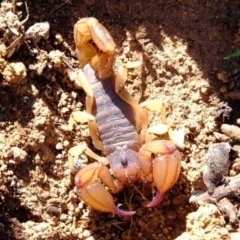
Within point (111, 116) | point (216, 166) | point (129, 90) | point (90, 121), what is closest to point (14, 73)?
point (90, 121)

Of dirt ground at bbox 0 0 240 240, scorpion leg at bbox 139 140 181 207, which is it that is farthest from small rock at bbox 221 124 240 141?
scorpion leg at bbox 139 140 181 207

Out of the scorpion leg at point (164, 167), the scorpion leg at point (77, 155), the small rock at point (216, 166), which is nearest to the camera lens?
the scorpion leg at point (164, 167)

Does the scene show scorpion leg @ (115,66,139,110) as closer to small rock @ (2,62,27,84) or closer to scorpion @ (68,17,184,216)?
scorpion @ (68,17,184,216)

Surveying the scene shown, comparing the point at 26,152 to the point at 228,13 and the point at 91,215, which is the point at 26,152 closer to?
the point at 91,215

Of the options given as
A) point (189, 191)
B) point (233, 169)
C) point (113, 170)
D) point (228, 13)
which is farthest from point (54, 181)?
point (228, 13)

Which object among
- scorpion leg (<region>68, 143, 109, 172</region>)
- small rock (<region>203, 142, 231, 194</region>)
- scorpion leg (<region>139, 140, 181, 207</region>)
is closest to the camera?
scorpion leg (<region>139, 140, 181, 207</region>)

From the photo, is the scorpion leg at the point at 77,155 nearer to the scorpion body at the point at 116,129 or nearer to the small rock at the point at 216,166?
the scorpion body at the point at 116,129

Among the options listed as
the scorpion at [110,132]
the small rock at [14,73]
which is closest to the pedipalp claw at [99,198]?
the scorpion at [110,132]
